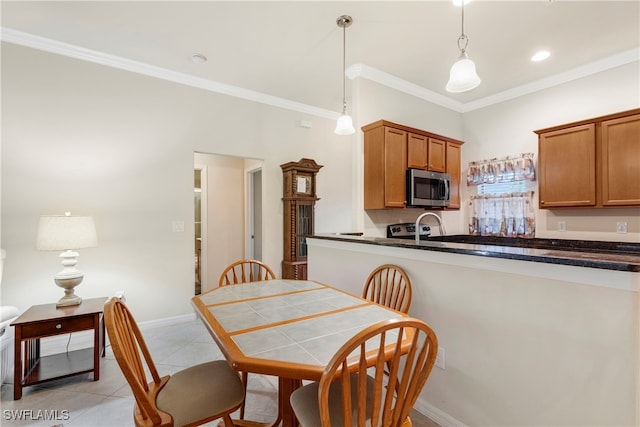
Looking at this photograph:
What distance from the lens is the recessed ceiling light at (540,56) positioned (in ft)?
9.62

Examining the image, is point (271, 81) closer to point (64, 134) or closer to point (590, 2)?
point (64, 134)

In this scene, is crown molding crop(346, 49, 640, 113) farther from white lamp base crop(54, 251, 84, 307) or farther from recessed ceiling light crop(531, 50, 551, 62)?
white lamp base crop(54, 251, 84, 307)

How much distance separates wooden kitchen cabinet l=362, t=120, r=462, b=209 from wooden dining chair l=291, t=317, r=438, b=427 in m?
2.12

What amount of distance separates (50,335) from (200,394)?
5.32 ft

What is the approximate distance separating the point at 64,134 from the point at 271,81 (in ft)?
7.13

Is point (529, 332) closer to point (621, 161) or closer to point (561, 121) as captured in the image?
point (621, 161)

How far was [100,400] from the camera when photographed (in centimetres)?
195

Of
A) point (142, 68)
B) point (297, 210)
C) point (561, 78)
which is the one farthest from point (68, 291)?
point (561, 78)

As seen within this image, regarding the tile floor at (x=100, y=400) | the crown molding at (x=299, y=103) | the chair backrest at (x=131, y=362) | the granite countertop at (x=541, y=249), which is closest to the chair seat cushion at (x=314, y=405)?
the chair backrest at (x=131, y=362)

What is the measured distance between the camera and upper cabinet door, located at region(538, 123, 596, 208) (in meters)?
2.97

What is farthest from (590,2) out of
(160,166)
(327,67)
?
(160,166)

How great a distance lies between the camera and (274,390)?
6.82 ft

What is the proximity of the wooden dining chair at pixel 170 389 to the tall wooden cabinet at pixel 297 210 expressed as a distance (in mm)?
2358

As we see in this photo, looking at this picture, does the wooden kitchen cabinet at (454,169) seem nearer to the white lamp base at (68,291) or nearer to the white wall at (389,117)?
the white wall at (389,117)
